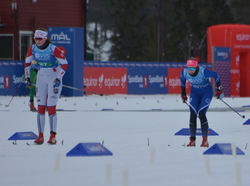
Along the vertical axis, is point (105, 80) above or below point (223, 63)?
below

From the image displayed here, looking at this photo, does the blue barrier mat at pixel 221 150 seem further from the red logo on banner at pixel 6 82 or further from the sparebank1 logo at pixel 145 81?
the sparebank1 logo at pixel 145 81

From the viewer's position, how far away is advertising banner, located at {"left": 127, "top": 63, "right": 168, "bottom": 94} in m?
31.6

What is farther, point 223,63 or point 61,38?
point 223,63

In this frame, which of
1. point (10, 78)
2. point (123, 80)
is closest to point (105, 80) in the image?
point (123, 80)

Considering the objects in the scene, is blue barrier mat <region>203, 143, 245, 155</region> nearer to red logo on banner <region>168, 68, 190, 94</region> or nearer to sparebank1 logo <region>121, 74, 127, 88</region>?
sparebank1 logo <region>121, 74, 127, 88</region>

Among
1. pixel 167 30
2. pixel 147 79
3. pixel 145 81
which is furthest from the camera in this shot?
pixel 167 30

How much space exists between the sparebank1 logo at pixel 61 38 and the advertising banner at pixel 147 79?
4.09 meters

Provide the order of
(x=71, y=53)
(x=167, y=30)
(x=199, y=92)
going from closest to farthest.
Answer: (x=199, y=92)
(x=71, y=53)
(x=167, y=30)

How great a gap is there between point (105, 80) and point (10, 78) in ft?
16.4

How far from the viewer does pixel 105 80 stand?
100ft

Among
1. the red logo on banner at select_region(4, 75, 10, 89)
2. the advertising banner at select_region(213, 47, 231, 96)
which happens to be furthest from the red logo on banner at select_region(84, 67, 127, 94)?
the advertising banner at select_region(213, 47, 231, 96)

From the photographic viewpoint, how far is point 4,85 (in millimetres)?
27656

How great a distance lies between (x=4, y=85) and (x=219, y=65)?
11.9 meters

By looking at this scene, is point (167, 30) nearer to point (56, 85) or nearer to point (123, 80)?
point (123, 80)
